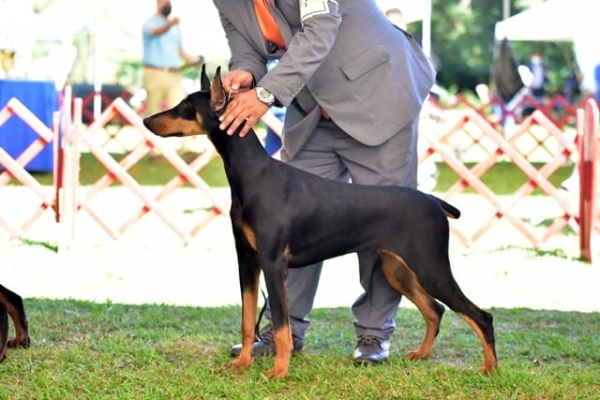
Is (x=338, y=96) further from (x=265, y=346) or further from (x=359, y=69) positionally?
(x=265, y=346)

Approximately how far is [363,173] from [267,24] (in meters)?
0.77

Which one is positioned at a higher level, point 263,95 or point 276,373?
point 263,95

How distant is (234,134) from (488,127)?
185 inches

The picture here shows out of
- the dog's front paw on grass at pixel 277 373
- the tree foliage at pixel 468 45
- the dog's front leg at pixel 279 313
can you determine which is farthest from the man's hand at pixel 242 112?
the tree foliage at pixel 468 45

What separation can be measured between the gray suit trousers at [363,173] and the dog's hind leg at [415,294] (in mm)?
89

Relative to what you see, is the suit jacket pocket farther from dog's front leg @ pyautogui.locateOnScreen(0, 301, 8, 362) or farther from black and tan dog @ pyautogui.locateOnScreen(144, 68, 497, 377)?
dog's front leg @ pyautogui.locateOnScreen(0, 301, 8, 362)

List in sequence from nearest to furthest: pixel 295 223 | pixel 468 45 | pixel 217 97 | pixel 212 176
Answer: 1. pixel 217 97
2. pixel 295 223
3. pixel 212 176
4. pixel 468 45

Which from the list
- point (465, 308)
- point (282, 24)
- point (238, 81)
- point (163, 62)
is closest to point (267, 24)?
point (282, 24)

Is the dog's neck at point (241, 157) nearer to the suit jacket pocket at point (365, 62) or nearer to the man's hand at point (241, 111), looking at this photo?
the man's hand at point (241, 111)

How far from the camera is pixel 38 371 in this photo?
4.04m

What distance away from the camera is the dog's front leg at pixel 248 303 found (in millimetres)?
4113

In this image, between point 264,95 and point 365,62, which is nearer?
point 264,95

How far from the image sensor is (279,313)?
394 cm

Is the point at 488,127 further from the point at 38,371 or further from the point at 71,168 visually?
the point at 38,371
